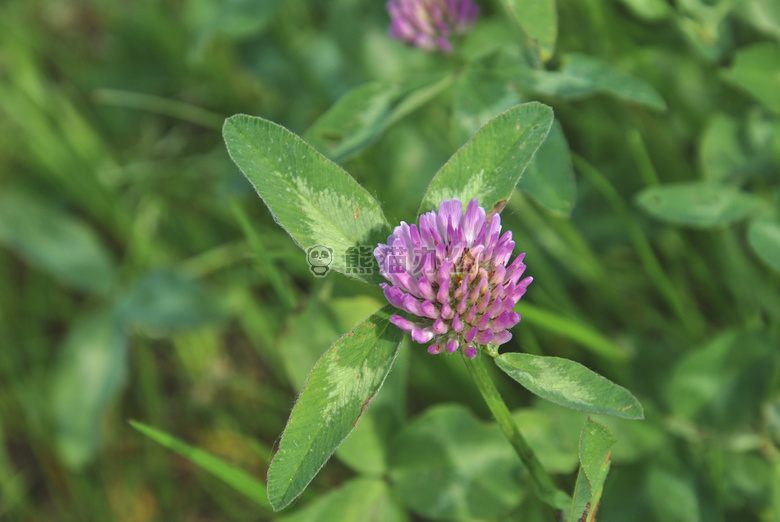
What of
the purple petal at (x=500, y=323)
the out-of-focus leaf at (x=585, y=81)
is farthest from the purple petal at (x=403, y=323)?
the out-of-focus leaf at (x=585, y=81)

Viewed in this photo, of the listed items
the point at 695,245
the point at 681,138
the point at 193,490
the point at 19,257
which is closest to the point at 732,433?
the point at 695,245

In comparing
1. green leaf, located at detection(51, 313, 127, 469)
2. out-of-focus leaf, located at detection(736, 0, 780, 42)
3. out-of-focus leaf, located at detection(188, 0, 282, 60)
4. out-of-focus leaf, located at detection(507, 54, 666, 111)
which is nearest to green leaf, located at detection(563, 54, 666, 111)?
out-of-focus leaf, located at detection(507, 54, 666, 111)

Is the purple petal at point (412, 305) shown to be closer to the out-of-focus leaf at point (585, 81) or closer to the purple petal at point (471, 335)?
the purple petal at point (471, 335)

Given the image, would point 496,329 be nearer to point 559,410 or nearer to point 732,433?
point 559,410

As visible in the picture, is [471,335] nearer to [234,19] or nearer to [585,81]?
[585,81]

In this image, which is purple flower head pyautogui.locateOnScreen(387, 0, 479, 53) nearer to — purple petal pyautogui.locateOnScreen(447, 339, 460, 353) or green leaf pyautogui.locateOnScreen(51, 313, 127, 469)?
purple petal pyautogui.locateOnScreen(447, 339, 460, 353)

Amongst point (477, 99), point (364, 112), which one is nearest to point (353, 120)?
point (364, 112)
